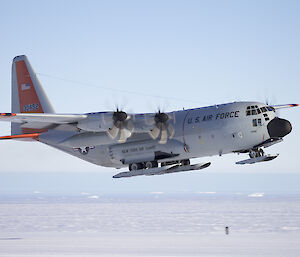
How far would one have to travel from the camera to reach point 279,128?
102 feet

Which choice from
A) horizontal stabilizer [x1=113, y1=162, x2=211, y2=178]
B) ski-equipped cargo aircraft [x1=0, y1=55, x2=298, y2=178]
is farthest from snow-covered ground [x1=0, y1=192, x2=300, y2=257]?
ski-equipped cargo aircraft [x1=0, y1=55, x2=298, y2=178]

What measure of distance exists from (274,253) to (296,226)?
26.6m

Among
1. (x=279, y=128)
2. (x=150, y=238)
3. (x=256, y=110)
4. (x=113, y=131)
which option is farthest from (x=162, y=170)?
(x=150, y=238)

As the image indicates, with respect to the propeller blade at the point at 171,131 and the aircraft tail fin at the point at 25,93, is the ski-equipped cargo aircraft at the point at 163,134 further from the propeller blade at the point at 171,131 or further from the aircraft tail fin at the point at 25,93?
the aircraft tail fin at the point at 25,93

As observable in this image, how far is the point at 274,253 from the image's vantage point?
3897 centimetres

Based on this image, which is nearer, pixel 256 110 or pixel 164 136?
pixel 256 110

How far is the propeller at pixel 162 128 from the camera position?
113 ft

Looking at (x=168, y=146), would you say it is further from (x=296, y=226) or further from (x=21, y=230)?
(x=296, y=226)

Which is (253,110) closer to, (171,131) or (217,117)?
(217,117)

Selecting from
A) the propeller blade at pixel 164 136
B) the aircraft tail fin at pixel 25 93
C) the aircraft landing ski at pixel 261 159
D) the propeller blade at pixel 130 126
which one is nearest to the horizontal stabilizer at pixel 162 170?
the propeller blade at pixel 164 136

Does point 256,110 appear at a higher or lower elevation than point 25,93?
lower

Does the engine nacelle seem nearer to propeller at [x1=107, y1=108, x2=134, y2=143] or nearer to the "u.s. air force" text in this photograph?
propeller at [x1=107, y1=108, x2=134, y2=143]

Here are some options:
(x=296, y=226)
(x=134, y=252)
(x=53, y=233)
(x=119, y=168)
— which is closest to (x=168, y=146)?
(x=119, y=168)

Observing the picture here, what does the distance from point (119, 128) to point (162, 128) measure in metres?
2.81
